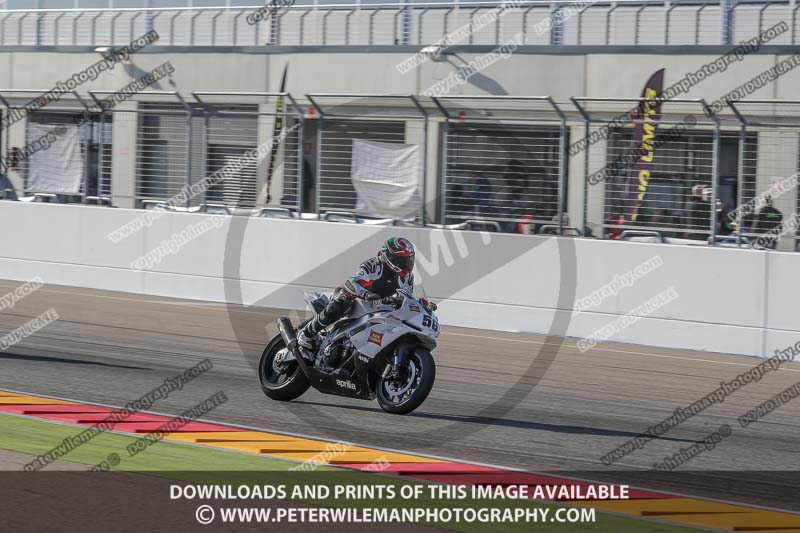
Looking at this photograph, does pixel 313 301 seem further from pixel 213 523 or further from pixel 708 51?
pixel 708 51

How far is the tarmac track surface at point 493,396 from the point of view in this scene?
8453 mm

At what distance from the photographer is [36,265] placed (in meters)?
21.3

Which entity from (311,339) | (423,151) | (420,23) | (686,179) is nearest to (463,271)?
(423,151)

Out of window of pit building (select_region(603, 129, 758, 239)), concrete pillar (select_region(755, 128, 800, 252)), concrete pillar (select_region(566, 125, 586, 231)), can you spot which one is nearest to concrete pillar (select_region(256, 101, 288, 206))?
concrete pillar (select_region(566, 125, 586, 231))

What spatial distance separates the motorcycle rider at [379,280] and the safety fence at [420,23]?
17357 mm

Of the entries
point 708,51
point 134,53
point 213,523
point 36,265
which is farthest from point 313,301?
point 134,53

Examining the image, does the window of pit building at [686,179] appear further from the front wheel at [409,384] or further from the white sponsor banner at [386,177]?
the front wheel at [409,384]

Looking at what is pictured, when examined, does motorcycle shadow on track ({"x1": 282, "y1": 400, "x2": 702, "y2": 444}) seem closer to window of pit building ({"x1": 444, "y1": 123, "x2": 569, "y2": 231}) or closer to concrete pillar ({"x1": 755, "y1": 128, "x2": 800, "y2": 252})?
concrete pillar ({"x1": 755, "y1": 128, "x2": 800, "y2": 252})

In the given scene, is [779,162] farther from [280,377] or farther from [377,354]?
[280,377]

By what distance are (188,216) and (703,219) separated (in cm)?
858

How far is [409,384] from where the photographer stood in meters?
9.73

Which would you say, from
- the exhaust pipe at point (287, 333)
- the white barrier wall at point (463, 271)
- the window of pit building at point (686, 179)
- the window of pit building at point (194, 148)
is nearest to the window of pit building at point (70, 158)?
the white barrier wall at point (463, 271)

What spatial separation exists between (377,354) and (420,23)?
20.2 meters

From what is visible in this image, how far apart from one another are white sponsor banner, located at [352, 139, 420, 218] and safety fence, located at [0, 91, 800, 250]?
0.02 meters
